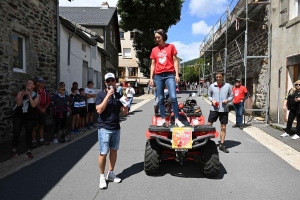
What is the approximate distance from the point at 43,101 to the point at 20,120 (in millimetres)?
1266

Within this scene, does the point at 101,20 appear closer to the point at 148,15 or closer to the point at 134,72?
the point at 148,15

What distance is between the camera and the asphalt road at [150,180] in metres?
3.85

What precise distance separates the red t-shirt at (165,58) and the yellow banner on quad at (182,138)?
1253 mm

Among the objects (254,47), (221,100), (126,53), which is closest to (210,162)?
(221,100)

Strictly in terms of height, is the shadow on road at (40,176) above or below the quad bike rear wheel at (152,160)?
below

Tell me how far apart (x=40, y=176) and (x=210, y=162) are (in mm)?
2812

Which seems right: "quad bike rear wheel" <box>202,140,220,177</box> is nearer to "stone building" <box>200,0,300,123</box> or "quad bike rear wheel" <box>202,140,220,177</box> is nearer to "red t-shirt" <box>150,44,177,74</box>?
"red t-shirt" <box>150,44,177,74</box>

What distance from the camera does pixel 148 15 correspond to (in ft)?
94.1

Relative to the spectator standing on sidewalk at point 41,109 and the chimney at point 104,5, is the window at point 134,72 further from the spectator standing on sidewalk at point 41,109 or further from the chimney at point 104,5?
the spectator standing on sidewalk at point 41,109

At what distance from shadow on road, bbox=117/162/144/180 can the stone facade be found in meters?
4.01

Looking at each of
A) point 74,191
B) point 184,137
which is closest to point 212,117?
point 184,137

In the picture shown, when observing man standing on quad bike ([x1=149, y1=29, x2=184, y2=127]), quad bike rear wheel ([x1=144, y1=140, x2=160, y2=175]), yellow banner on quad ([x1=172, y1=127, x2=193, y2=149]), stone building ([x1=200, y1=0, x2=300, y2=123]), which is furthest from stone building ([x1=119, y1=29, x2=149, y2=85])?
yellow banner on quad ([x1=172, y1=127, x2=193, y2=149])

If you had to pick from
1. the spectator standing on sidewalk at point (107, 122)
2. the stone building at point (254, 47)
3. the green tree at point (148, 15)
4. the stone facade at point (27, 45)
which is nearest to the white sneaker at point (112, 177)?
the spectator standing on sidewalk at point (107, 122)

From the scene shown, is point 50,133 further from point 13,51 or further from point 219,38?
point 219,38
